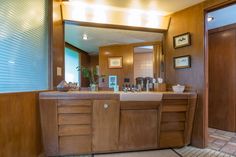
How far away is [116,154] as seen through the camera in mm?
2383

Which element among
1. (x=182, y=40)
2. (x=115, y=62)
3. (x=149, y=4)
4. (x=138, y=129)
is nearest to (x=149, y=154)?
(x=138, y=129)

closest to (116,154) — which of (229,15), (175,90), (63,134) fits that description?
(63,134)

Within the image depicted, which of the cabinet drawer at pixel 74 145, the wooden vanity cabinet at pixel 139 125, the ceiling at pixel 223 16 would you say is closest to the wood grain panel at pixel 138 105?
the wooden vanity cabinet at pixel 139 125

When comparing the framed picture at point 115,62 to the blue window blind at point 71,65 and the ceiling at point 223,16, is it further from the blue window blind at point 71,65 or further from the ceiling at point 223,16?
the ceiling at point 223,16

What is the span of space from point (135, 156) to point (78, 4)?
237cm

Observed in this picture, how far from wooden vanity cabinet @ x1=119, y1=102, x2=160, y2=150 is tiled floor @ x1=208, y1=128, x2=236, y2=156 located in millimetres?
993

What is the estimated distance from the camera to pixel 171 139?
2535 millimetres

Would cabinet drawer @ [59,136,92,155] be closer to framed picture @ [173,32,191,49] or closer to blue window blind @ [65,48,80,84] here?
blue window blind @ [65,48,80,84]

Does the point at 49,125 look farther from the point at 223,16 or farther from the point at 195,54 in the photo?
the point at 223,16

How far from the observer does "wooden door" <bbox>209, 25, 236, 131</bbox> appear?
3545 mm

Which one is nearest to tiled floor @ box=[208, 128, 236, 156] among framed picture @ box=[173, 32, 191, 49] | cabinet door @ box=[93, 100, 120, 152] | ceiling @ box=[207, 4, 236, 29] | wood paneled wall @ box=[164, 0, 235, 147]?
wood paneled wall @ box=[164, 0, 235, 147]

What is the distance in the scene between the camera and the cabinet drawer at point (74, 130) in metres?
2.19

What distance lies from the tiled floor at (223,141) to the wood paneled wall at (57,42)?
2544 millimetres

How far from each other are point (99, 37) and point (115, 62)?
501 mm
